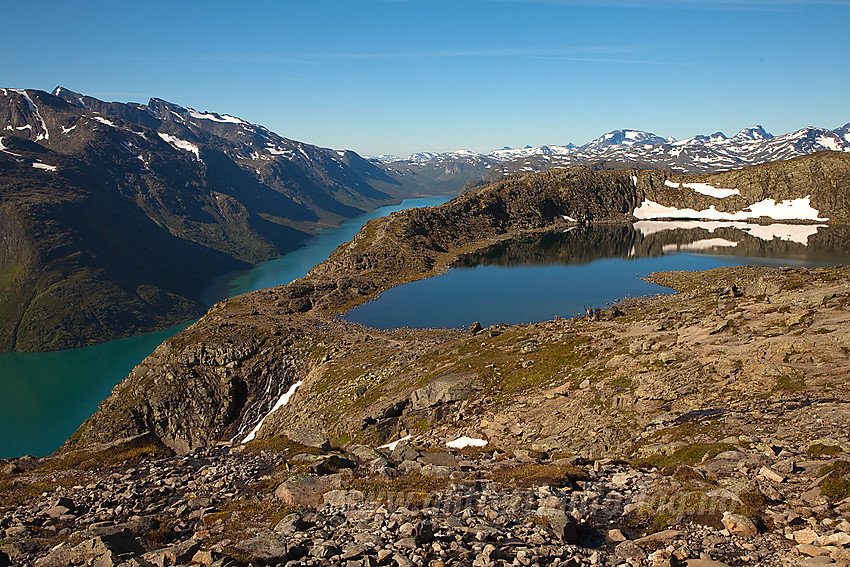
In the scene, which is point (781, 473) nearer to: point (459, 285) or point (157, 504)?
point (157, 504)

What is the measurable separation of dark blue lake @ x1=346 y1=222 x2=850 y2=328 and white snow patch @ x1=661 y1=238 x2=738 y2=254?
0.90 feet

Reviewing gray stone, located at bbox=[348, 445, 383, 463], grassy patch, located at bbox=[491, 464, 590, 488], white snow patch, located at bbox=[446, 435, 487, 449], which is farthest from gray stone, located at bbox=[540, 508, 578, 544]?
white snow patch, located at bbox=[446, 435, 487, 449]

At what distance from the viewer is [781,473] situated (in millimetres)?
15703

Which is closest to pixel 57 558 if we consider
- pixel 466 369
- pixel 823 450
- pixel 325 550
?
pixel 325 550

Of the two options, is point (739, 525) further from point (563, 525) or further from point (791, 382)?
point (791, 382)

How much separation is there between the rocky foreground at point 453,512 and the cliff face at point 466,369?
5.56m

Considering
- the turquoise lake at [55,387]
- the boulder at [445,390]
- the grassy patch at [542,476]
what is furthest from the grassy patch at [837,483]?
the turquoise lake at [55,387]

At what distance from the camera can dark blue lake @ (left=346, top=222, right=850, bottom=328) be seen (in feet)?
288

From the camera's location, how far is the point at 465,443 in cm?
2972

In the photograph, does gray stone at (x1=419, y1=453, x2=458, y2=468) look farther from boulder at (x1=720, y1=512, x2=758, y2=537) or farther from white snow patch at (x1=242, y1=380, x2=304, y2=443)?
white snow patch at (x1=242, y1=380, x2=304, y2=443)

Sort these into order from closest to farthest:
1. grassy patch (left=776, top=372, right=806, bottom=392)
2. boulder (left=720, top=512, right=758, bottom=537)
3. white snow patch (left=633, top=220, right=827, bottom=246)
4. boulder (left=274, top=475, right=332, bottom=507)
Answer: boulder (left=720, top=512, right=758, bottom=537) → boulder (left=274, top=475, right=332, bottom=507) → grassy patch (left=776, top=372, right=806, bottom=392) → white snow patch (left=633, top=220, right=827, bottom=246)

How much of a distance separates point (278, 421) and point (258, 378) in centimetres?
1184

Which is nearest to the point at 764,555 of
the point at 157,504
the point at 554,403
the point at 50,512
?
the point at 554,403

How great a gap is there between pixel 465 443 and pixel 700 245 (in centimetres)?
15294
